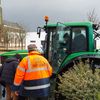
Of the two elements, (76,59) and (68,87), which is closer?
(68,87)

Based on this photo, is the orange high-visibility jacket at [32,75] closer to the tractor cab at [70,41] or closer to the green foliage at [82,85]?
the green foliage at [82,85]

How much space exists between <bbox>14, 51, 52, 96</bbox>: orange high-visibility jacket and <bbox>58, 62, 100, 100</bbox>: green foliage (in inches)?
24.7

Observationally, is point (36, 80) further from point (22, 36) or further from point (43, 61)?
point (22, 36)

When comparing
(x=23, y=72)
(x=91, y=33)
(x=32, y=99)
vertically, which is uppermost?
(x=91, y=33)

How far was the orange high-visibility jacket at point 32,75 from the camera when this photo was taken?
29.7ft

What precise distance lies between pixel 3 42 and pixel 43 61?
57987 millimetres

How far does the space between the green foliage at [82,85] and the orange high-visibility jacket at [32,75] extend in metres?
0.63

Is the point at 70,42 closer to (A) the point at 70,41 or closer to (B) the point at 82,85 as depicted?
(A) the point at 70,41

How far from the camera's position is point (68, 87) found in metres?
8.54

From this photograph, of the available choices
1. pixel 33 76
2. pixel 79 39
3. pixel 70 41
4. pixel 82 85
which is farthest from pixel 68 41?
pixel 82 85

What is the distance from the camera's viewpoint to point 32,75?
29.8 feet

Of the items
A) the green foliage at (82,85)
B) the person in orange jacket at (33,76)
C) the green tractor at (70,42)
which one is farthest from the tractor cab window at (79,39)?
the green foliage at (82,85)

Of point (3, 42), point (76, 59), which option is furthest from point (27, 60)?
point (3, 42)

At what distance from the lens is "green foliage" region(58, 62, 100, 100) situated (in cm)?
833
